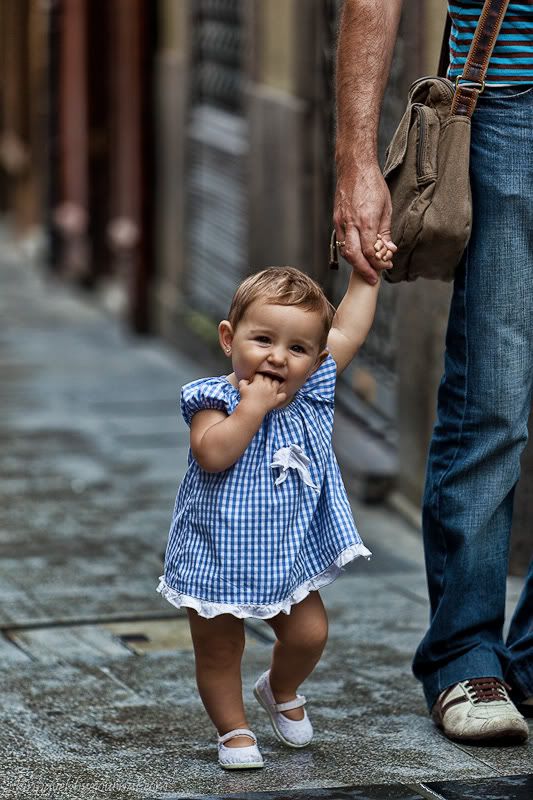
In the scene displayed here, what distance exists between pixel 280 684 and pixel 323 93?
410 centimetres

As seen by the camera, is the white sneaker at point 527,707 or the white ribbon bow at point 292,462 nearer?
the white ribbon bow at point 292,462

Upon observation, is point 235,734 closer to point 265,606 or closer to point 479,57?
point 265,606

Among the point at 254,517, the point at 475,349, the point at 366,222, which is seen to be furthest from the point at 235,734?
the point at 366,222

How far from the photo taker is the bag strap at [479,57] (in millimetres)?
3549

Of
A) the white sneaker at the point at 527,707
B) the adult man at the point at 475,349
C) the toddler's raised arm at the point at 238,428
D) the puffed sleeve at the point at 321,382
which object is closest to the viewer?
the toddler's raised arm at the point at 238,428

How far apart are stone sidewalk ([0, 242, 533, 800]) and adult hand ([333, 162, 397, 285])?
1027 mm

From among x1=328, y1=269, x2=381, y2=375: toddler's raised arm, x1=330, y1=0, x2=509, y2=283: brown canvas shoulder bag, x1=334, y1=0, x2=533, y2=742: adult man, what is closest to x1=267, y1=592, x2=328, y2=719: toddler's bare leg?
x1=334, y1=0, x2=533, y2=742: adult man

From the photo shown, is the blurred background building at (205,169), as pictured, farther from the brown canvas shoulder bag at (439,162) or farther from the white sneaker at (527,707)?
the brown canvas shoulder bag at (439,162)

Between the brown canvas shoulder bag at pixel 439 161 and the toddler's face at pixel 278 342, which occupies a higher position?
the brown canvas shoulder bag at pixel 439 161

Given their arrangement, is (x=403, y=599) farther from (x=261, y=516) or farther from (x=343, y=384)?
(x=343, y=384)

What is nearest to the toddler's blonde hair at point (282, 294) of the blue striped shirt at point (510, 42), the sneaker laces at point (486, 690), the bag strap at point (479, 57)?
the bag strap at point (479, 57)

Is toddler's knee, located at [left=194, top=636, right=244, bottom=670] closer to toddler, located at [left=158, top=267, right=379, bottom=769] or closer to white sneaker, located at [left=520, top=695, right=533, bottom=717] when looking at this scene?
toddler, located at [left=158, top=267, right=379, bottom=769]

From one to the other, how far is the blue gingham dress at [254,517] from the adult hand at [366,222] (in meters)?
0.22

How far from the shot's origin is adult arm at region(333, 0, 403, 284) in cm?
350
